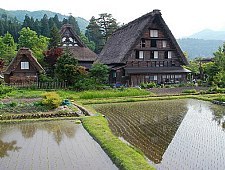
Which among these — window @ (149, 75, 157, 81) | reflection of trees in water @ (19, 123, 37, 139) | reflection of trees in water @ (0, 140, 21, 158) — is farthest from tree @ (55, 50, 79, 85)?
reflection of trees in water @ (0, 140, 21, 158)

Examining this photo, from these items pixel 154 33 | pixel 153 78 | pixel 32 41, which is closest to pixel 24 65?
pixel 32 41

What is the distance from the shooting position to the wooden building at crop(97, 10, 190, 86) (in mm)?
32219

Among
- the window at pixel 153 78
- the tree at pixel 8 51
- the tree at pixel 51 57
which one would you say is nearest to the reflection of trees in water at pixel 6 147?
the window at pixel 153 78

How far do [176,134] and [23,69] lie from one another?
25253 millimetres

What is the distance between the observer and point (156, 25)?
3397cm

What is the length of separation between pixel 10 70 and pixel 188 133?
2551 cm

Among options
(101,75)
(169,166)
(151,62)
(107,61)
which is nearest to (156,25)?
(151,62)

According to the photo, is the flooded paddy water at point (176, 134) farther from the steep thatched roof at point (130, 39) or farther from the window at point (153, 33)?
the window at point (153, 33)

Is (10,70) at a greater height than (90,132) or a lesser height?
greater

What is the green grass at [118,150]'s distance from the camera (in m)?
7.09

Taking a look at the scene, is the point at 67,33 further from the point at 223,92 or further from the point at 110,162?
the point at 110,162

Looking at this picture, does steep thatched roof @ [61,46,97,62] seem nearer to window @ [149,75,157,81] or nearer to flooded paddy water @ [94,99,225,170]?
window @ [149,75,157,81]

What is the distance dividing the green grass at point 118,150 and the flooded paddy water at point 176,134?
0.36m

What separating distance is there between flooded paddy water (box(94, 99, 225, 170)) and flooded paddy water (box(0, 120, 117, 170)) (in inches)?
52.5
